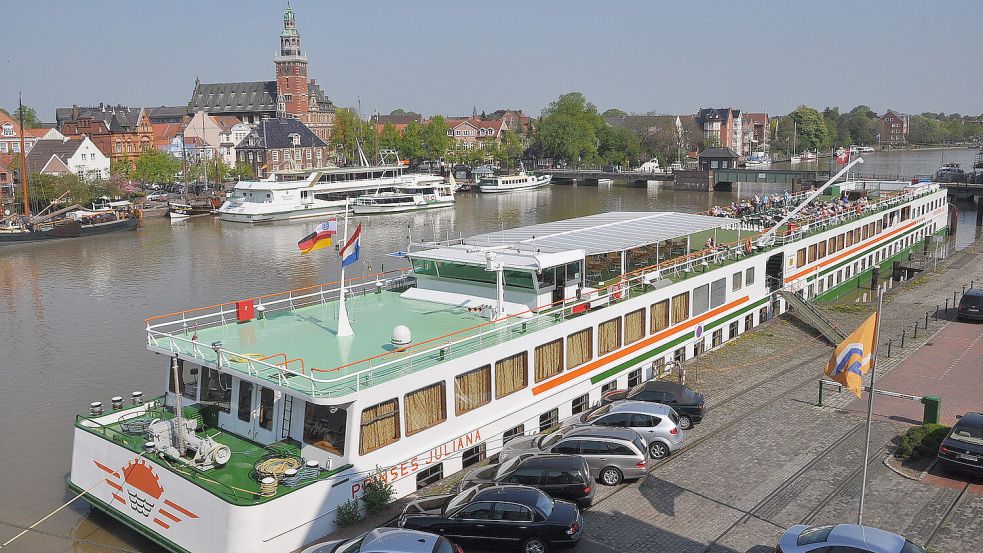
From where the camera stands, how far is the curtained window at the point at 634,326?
76.3ft

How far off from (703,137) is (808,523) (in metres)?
163

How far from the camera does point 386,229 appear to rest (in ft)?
249

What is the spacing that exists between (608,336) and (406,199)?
7179 centimetres

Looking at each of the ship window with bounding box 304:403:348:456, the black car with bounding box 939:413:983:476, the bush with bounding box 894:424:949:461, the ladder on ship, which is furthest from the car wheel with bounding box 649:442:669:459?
the ladder on ship

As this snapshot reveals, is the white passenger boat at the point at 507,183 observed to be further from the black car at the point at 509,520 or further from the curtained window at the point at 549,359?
the black car at the point at 509,520

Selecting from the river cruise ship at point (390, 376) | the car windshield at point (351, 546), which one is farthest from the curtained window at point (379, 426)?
the car windshield at point (351, 546)

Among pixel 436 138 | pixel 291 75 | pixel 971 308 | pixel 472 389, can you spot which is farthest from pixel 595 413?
pixel 291 75

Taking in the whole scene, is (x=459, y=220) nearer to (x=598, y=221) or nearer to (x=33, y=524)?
(x=598, y=221)

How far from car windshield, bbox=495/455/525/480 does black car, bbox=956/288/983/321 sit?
76.0 feet

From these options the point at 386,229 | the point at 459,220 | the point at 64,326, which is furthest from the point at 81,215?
the point at 64,326

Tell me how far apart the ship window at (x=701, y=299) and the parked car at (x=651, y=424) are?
8656 millimetres

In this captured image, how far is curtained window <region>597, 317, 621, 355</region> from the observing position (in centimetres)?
2209

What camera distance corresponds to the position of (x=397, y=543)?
12.6m

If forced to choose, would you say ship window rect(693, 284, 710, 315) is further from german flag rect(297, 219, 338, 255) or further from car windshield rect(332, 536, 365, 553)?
car windshield rect(332, 536, 365, 553)
